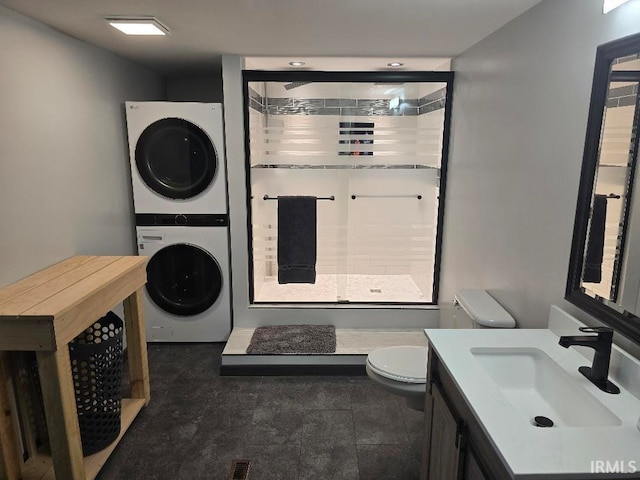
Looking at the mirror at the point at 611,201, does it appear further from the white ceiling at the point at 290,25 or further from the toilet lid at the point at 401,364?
the toilet lid at the point at 401,364

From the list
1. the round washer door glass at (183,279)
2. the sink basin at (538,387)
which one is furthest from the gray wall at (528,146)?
the round washer door glass at (183,279)

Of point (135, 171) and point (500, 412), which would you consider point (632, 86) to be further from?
point (135, 171)

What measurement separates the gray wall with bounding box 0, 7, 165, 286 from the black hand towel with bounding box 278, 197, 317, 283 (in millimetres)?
1238

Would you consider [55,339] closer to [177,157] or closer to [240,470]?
[240,470]

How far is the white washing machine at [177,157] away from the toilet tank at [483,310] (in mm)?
1961

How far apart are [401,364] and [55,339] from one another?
1.64 m

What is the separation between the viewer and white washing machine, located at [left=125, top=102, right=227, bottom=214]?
326 centimetres

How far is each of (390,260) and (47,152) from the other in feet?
8.64

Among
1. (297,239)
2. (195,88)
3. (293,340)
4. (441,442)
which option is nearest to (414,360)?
(441,442)

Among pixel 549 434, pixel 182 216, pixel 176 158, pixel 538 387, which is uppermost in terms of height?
pixel 176 158

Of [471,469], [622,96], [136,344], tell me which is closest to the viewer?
[471,469]

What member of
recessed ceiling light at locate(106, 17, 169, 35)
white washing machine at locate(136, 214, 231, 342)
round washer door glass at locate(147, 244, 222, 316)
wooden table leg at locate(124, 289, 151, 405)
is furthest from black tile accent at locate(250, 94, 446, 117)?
wooden table leg at locate(124, 289, 151, 405)

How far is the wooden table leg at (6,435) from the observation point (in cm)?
180

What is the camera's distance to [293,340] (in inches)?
131
